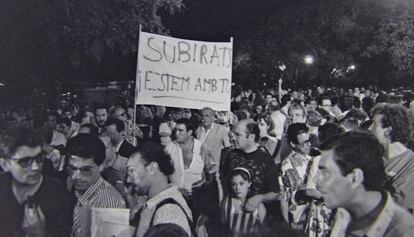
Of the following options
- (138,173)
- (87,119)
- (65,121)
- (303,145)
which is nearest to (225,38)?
(65,121)

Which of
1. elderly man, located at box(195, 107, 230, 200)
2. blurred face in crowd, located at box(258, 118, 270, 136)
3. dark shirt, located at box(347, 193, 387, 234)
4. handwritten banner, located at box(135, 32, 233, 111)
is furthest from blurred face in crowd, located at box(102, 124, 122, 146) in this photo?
dark shirt, located at box(347, 193, 387, 234)

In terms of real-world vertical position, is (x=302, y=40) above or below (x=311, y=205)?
above

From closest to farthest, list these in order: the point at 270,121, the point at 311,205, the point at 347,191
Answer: the point at 347,191 → the point at 311,205 → the point at 270,121

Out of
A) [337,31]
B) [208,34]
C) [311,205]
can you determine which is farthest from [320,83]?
[311,205]

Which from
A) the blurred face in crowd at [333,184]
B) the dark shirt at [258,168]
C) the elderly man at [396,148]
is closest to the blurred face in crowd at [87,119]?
the dark shirt at [258,168]

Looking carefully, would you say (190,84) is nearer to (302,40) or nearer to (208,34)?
(208,34)

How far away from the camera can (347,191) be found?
2271 mm

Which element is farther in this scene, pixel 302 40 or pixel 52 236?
pixel 302 40

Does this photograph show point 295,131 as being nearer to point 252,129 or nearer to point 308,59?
point 252,129

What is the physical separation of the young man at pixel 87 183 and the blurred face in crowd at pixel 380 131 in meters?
1.40

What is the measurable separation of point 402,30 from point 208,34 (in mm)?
5223

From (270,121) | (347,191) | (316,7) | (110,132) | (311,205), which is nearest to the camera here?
(347,191)

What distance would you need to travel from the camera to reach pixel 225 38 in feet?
37.9

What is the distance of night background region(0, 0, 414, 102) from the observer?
5836 mm
